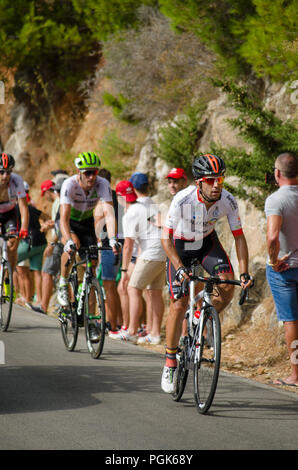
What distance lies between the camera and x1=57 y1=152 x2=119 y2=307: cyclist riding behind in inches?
358

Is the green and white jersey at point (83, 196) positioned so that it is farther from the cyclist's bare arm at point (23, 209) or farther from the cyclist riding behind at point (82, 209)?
the cyclist's bare arm at point (23, 209)

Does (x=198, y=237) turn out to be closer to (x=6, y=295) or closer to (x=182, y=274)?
(x=182, y=274)

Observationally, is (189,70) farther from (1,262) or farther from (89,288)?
(89,288)

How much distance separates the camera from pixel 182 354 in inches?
259

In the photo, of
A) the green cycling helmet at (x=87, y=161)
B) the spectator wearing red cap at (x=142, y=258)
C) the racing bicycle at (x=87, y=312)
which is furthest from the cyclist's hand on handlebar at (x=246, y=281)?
the spectator wearing red cap at (x=142, y=258)

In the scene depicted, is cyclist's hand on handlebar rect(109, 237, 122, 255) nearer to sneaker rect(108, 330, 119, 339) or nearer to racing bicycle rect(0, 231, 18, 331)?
racing bicycle rect(0, 231, 18, 331)

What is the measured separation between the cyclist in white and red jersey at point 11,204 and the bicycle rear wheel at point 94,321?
80.9 inches

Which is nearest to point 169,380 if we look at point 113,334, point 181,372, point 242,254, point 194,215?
point 181,372

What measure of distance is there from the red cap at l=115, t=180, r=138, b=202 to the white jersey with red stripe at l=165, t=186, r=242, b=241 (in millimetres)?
4173

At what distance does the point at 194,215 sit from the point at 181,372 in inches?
59.2

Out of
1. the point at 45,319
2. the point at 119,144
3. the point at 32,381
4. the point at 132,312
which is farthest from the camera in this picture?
the point at 119,144

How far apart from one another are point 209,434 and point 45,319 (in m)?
7.02

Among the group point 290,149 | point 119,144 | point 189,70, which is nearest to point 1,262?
point 290,149

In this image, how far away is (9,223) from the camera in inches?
429
